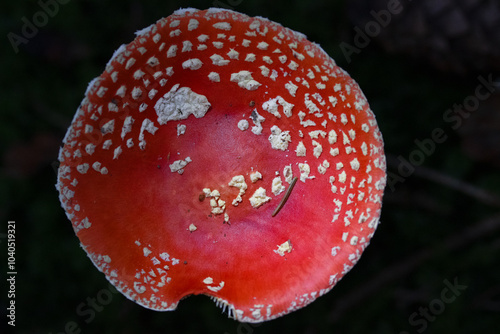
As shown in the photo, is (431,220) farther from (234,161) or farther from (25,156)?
(25,156)

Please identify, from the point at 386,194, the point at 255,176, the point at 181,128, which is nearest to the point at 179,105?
the point at 181,128

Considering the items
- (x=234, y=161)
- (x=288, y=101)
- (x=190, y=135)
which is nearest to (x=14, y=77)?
(x=190, y=135)

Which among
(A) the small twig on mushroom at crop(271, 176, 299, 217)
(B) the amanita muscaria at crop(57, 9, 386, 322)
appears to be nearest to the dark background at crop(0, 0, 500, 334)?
(B) the amanita muscaria at crop(57, 9, 386, 322)

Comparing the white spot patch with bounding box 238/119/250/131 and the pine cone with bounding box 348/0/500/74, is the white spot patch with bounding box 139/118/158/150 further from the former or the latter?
the pine cone with bounding box 348/0/500/74

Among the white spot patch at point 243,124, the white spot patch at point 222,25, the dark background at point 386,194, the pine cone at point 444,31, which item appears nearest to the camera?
the white spot patch at point 222,25

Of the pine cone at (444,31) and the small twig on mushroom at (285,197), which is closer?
the small twig on mushroom at (285,197)

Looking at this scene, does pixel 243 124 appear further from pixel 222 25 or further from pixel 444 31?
pixel 444 31

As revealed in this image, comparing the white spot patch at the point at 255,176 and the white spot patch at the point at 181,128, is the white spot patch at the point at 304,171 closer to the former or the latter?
the white spot patch at the point at 255,176

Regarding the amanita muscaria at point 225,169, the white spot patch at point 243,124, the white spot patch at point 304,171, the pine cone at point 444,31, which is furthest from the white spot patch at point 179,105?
the pine cone at point 444,31

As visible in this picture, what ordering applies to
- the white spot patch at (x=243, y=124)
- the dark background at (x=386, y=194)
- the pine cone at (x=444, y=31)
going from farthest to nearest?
the dark background at (x=386, y=194), the pine cone at (x=444, y=31), the white spot patch at (x=243, y=124)
